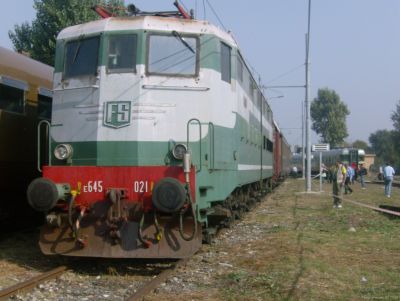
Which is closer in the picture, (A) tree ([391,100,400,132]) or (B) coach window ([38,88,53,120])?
(B) coach window ([38,88,53,120])

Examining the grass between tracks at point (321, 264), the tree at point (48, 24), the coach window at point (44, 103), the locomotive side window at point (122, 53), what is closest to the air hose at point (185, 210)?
the grass between tracks at point (321, 264)

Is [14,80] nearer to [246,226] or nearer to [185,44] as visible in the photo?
[185,44]

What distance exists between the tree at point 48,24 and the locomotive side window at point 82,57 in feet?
50.8

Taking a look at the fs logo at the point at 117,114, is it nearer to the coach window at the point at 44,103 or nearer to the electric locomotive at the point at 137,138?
the electric locomotive at the point at 137,138

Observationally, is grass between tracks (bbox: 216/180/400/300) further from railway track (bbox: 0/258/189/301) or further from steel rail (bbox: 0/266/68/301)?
steel rail (bbox: 0/266/68/301)

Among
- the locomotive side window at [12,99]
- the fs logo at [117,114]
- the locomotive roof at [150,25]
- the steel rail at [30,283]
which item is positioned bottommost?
the steel rail at [30,283]

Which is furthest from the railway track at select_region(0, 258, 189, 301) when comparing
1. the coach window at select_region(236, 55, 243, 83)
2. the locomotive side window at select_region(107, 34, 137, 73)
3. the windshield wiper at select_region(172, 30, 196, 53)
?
the coach window at select_region(236, 55, 243, 83)

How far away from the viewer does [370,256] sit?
28.6 feet

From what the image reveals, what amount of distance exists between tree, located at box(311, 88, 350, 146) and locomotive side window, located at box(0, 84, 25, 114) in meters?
84.5

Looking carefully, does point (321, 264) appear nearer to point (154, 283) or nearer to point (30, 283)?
point (154, 283)

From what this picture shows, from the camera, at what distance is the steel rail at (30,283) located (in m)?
6.25

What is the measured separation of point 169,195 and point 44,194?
1.72 meters

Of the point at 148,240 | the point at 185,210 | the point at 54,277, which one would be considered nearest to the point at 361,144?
the point at 185,210

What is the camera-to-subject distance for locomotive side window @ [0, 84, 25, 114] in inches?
386
